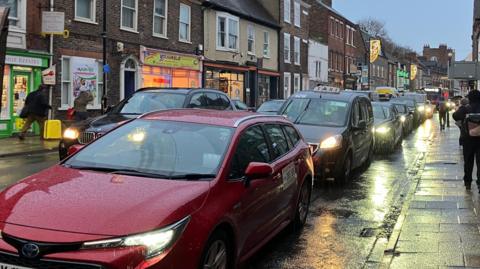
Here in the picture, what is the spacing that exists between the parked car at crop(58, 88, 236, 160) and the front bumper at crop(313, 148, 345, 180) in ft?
9.82

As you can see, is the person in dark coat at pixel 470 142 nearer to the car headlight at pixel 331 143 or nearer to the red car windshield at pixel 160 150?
the car headlight at pixel 331 143

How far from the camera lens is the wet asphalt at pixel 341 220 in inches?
236

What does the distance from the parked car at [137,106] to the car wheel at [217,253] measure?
599cm

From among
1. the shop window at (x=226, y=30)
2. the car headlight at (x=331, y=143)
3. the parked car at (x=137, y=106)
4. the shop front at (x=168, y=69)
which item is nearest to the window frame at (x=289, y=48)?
the shop window at (x=226, y=30)

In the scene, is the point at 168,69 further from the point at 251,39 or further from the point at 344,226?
the point at 344,226

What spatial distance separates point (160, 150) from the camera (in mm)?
5238

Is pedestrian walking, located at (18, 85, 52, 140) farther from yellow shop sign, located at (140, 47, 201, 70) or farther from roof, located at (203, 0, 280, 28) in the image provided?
roof, located at (203, 0, 280, 28)

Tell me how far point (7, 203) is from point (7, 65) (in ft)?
51.1

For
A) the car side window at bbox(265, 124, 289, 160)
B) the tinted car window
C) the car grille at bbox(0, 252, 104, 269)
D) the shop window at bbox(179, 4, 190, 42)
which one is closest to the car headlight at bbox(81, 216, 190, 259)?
the car grille at bbox(0, 252, 104, 269)

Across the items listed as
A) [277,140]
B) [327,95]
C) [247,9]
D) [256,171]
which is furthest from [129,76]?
[256,171]

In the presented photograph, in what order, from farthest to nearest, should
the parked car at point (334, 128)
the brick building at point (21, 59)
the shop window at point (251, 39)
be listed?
1. the shop window at point (251, 39)
2. the brick building at point (21, 59)
3. the parked car at point (334, 128)

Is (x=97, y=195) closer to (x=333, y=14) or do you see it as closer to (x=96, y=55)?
(x=96, y=55)

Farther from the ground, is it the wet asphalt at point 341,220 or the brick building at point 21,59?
the brick building at point 21,59

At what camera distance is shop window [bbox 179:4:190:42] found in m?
28.2
